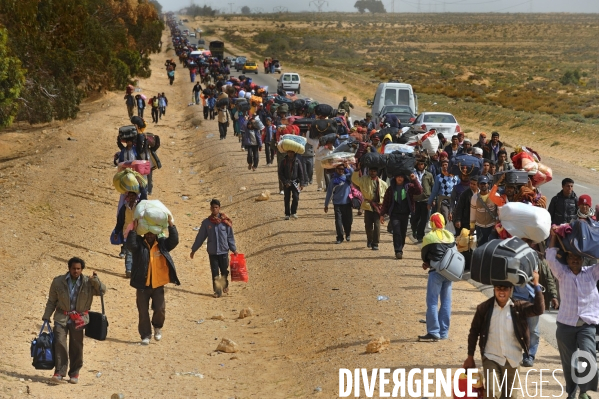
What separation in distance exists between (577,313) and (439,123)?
759 inches

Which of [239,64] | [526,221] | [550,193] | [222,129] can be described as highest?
[526,221]

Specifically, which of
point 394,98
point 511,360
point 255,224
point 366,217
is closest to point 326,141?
point 255,224

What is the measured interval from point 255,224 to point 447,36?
157 metres

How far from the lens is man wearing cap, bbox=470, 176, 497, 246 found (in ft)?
40.6

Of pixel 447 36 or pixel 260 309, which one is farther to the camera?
pixel 447 36

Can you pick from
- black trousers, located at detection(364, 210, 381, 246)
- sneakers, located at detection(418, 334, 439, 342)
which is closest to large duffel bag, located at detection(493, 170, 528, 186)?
sneakers, located at detection(418, 334, 439, 342)

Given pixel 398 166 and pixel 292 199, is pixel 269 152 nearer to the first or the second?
pixel 292 199

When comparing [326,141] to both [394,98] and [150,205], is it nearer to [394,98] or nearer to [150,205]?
[150,205]

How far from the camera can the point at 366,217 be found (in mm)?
15047

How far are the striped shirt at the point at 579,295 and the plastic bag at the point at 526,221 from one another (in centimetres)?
42

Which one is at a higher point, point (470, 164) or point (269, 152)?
point (470, 164)

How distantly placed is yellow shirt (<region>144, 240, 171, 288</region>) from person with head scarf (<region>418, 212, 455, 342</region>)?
9.91 ft

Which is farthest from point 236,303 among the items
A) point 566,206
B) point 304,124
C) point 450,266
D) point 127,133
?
point 304,124

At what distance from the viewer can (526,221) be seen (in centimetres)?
829
